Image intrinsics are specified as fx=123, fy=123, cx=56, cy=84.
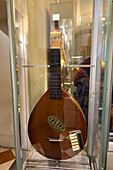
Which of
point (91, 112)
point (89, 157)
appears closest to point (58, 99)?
point (91, 112)

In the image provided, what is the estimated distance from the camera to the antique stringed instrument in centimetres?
86

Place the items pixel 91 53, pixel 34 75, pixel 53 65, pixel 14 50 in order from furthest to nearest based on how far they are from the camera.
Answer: pixel 34 75 → pixel 91 53 → pixel 53 65 → pixel 14 50

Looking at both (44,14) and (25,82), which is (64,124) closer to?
(25,82)

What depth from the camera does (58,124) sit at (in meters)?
0.87

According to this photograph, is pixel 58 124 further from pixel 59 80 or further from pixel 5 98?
pixel 5 98

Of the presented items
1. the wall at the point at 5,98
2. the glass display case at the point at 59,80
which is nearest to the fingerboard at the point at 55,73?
the glass display case at the point at 59,80

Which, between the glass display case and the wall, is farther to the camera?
the wall

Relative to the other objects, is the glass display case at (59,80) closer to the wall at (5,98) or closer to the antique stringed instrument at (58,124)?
the antique stringed instrument at (58,124)

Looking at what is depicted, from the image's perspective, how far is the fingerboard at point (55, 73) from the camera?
82 centimetres

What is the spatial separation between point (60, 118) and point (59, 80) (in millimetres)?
272

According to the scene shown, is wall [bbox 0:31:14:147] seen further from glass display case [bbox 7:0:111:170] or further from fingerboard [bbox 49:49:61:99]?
fingerboard [bbox 49:49:61:99]

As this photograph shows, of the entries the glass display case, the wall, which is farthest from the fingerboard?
the wall

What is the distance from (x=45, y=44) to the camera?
3.21 feet

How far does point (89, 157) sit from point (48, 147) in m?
0.41
